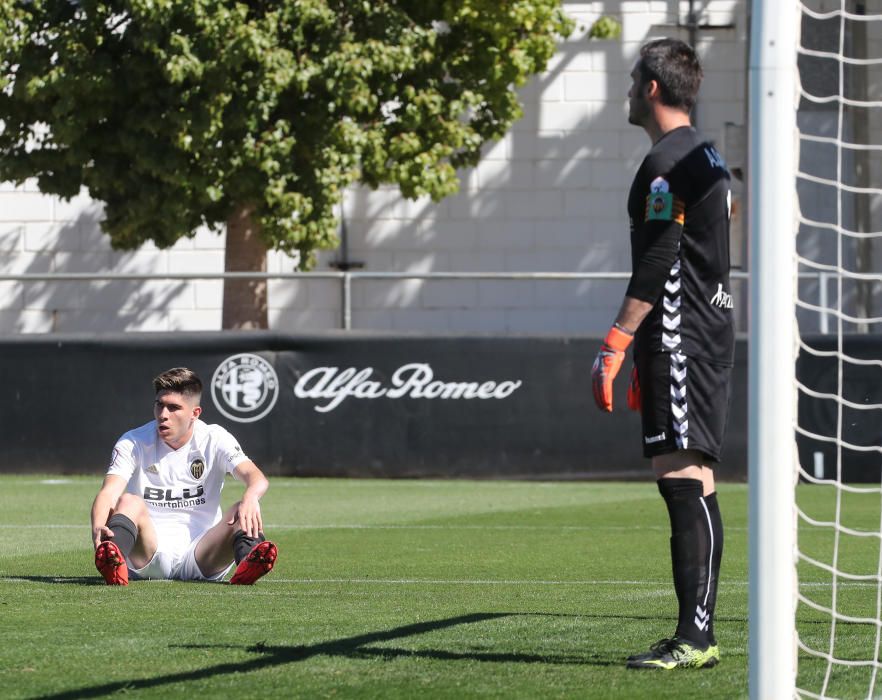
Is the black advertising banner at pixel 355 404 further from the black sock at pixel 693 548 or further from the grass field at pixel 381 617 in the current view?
the black sock at pixel 693 548

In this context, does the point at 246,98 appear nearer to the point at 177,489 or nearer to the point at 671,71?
the point at 177,489

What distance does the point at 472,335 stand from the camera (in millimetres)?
16312

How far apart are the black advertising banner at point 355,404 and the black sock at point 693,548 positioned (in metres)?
10.9

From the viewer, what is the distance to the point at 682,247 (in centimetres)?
518

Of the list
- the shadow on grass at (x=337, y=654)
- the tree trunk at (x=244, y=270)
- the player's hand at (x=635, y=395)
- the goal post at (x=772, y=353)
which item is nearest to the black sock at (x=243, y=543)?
the shadow on grass at (x=337, y=654)

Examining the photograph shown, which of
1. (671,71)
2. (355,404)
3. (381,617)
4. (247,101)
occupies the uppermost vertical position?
(247,101)

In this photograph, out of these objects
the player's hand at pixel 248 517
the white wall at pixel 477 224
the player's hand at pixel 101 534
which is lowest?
the player's hand at pixel 101 534

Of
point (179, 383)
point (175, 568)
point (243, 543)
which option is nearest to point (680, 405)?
point (243, 543)

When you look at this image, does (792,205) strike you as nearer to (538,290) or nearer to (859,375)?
(859,375)

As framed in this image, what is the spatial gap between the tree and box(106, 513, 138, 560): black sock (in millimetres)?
11194

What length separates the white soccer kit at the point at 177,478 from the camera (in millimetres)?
7578

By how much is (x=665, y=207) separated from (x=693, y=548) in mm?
1087

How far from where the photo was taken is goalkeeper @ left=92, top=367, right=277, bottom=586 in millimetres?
7402

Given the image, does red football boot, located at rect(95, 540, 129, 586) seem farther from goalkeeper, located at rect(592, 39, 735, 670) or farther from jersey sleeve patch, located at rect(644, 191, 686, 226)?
jersey sleeve patch, located at rect(644, 191, 686, 226)
